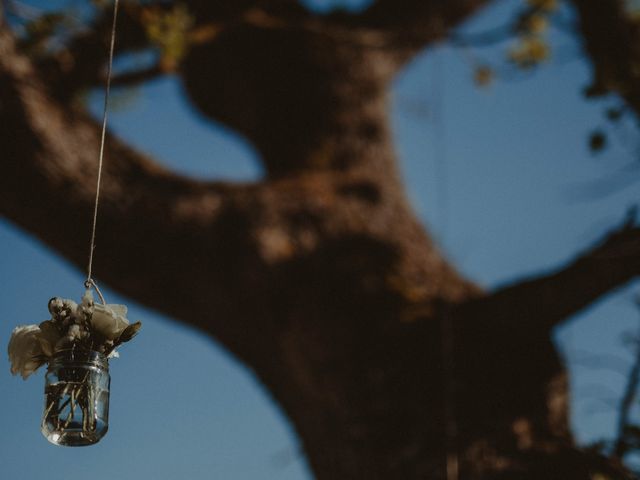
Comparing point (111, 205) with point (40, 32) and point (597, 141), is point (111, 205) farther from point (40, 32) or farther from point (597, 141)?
point (597, 141)

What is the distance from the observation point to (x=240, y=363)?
3.11 metres

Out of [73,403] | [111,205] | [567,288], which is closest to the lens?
[73,403]

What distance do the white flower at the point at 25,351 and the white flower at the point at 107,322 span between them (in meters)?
0.11

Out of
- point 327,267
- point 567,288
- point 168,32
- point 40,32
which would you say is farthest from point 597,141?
point 40,32

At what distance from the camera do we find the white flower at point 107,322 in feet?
4.27

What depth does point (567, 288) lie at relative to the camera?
7.52 ft

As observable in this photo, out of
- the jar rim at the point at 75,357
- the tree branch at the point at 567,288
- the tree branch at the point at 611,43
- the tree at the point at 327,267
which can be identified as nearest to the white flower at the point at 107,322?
the jar rim at the point at 75,357

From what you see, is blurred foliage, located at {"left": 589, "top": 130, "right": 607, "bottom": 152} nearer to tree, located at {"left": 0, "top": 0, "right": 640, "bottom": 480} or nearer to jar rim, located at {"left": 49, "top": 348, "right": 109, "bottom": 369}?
tree, located at {"left": 0, "top": 0, "right": 640, "bottom": 480}

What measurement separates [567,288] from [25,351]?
162cm

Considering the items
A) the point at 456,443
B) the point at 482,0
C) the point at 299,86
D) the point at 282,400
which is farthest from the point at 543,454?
the point at 482,0

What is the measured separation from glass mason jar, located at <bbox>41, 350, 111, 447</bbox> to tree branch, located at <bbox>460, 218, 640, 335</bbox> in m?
1.53

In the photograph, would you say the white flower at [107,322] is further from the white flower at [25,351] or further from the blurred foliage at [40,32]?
the blurred foliage at [40,32]

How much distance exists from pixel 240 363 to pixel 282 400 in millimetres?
286

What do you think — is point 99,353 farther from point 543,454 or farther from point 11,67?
point 11,67
